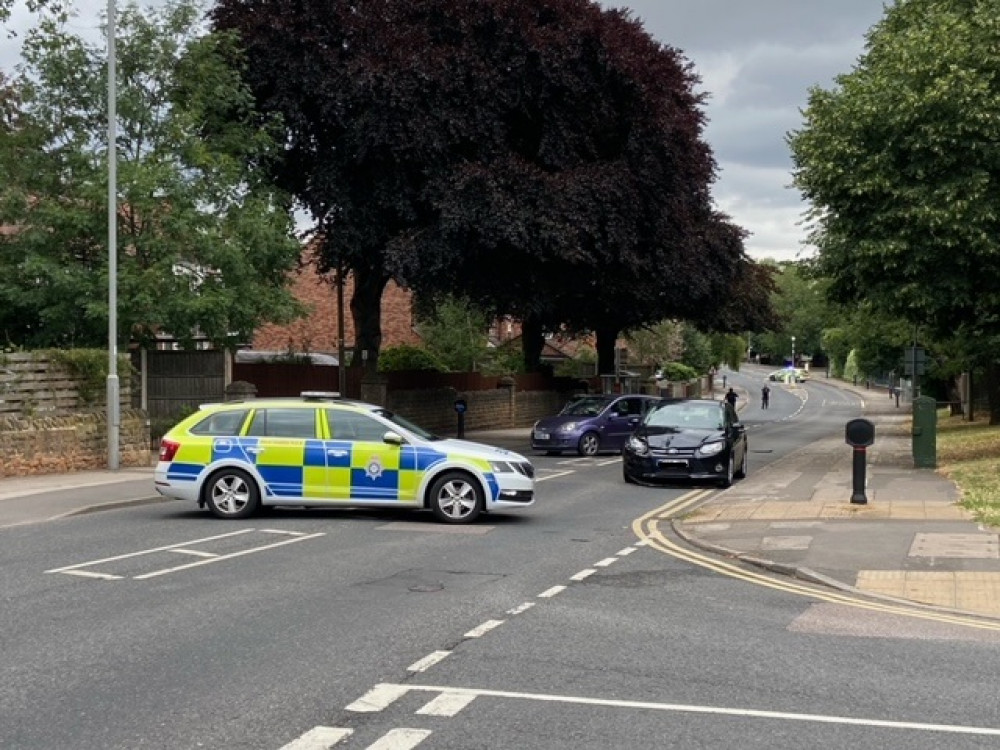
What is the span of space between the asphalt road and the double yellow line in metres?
0.19

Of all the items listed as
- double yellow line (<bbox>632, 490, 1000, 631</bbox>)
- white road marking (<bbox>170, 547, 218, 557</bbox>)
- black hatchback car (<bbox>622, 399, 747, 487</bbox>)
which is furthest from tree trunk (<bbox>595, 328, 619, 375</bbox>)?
white road marking (<bbox>170, 547, 218, 557</bbox>)

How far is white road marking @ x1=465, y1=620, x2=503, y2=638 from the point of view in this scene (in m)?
7.78

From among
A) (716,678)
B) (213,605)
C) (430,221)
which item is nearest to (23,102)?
(430,221)

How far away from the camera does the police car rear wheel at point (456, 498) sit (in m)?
13.9

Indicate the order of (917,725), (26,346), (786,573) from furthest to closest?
1. (26,346)
2. (786,573)
3. (917,725)

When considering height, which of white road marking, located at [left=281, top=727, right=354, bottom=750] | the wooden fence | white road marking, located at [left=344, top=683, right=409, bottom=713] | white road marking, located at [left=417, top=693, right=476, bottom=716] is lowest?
white road marking, located at [left=417, top=693, right=476, bottom=716]

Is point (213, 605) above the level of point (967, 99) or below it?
below

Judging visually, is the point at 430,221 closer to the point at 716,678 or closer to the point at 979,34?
the point at 979,34

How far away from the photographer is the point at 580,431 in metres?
27.6

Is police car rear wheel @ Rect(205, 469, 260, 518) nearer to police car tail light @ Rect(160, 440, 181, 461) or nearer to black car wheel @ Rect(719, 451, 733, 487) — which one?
police car tail light @ Rect(160, 440, 181, 461)

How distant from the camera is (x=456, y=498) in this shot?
45.6 feet

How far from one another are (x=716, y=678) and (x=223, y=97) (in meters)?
20.7

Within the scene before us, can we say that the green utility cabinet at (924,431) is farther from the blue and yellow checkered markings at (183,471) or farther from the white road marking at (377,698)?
the white road marking at (377,698)

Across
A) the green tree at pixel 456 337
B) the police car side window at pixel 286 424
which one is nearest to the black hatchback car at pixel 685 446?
the police car side window at pixel 286 424
